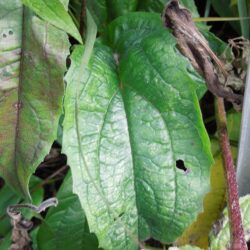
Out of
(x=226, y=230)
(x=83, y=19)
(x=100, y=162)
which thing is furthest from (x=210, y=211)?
(x=83, y=19)

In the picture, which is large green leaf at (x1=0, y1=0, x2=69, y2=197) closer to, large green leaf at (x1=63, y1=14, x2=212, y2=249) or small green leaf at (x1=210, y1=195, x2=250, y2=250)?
large green leaf at (x1=63, y1=14, x2=212, y2=249)

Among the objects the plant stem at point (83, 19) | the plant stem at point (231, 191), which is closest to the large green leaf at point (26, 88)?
the plant stem at point (83, 19)

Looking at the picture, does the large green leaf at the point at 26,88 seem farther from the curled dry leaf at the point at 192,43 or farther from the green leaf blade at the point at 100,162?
the curled dry leaf at the point at 192,43

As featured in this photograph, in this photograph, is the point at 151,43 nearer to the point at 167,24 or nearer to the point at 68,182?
the point at 167,24

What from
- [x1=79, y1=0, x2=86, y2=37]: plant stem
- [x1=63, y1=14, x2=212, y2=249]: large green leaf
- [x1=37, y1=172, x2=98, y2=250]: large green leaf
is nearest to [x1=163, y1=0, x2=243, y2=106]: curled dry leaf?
[x1=63, y1=14, x2=212, y2=249]: large green leaf

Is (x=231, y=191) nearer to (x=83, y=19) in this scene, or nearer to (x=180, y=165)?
(x=180, y=165)

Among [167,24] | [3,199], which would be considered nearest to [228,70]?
[167,24]
